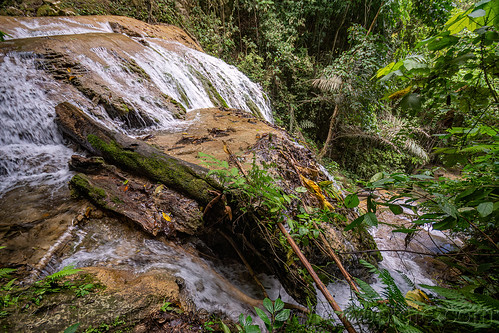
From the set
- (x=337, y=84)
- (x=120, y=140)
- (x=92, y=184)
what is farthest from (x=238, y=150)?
(x=337, y=84)

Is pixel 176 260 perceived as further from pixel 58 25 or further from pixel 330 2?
pixel 330 2

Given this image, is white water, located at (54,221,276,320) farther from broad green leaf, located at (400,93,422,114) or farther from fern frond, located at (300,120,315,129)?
fern frond, located at (300,120,315,129)

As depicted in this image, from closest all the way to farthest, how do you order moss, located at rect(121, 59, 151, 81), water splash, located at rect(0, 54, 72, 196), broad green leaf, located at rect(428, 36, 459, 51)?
broad green leaf, located at rect(428, 36, 459, 51) → water splash, located at rect(0, 54, 72, 196) → moss, located at rect(121, 59, 151, 81)

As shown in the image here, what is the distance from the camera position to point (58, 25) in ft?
18.9

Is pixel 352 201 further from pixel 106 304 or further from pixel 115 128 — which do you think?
pixel 115 128

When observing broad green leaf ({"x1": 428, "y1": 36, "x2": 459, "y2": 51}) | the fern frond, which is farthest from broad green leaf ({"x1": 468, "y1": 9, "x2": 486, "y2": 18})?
the fern frond

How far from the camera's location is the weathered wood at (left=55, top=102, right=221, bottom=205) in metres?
2.32

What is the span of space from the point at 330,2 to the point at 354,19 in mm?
1437

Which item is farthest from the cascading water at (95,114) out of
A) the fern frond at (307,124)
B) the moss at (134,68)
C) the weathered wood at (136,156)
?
the fern frond at (307,124)

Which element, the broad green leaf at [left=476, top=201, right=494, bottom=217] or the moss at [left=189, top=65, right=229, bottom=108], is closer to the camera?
the broad green leaf at [left=476, top=201, right=494, bottom=217]

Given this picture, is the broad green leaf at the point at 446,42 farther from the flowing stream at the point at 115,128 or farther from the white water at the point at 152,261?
the white water at the point at 152,261

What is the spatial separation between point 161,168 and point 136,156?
43cm

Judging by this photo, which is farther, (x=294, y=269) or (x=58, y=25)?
(x=58, y=25)

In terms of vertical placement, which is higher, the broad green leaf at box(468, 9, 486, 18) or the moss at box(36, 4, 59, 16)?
the moss at box(36, 4, 59, 16)
